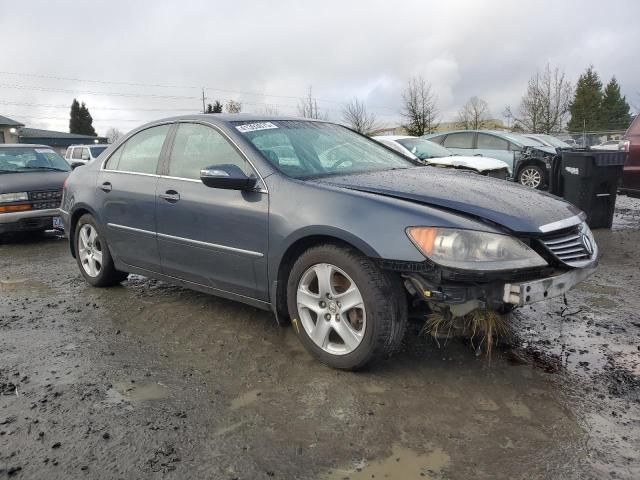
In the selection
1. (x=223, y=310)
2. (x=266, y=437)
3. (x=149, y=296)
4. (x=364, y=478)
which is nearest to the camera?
(x=364, y=478)

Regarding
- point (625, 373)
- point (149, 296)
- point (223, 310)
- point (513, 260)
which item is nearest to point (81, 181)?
point (149, 296)

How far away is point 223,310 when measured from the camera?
4496 millimetres

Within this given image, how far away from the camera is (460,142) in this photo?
13.9m

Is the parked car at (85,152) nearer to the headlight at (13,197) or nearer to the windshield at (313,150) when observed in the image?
the headlight at (13,197)

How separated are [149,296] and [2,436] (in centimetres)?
236

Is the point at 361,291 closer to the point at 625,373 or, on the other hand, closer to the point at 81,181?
the point at 625,373

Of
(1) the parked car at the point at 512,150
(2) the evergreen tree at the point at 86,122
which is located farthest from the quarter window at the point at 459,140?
(2) the evergreen tree at the point at 86,122

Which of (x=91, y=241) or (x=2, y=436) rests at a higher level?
(x=91, y=241)

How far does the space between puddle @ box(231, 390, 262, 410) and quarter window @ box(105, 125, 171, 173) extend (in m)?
2.15

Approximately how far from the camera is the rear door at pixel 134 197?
437cm

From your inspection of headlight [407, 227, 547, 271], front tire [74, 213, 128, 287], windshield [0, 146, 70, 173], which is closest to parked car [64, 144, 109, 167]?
windshield [0, 146, 70, 173]

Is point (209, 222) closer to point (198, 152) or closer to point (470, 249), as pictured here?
point (198, 152)

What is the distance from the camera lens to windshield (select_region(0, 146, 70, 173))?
28.1ft

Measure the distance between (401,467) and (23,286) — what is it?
469cm
